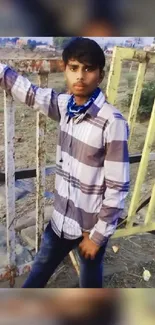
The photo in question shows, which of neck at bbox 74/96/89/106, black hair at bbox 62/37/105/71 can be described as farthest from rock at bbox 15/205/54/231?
black hair at bbox 62/37/105/71

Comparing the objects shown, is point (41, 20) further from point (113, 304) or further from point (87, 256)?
point (87, 256)

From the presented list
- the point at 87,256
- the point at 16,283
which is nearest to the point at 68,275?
the point at 16,283

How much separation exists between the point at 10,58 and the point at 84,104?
23cm

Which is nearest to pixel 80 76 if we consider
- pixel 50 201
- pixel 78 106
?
pixel 78 106

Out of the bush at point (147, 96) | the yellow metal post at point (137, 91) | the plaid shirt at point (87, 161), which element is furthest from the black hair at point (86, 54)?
the bush at point (147, 96)

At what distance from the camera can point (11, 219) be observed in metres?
1.20

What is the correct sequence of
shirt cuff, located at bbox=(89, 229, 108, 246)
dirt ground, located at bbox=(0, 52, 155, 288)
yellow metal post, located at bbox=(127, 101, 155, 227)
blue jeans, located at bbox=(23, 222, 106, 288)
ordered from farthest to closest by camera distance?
1. dirt ground, located at bbox=(0, 52, 155, 288)
2. yellow metal post, located at bbox=(127, 101, 155, 227)
3. blue jeans, located at bbox=(23, 222, 106, 288)
4. shirt cuff, located at bbox=(89, 229, 108, 246)

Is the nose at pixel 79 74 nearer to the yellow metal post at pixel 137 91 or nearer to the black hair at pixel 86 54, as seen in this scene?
the black hair at pixel 86 54

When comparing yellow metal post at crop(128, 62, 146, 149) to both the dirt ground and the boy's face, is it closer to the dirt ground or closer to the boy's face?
the dirt ground

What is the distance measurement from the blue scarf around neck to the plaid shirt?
0.01 m

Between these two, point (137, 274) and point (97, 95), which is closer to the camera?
point (97, 95)

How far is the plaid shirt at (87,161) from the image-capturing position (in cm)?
88

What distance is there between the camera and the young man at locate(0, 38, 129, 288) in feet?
2.70

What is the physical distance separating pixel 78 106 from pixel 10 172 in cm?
34
